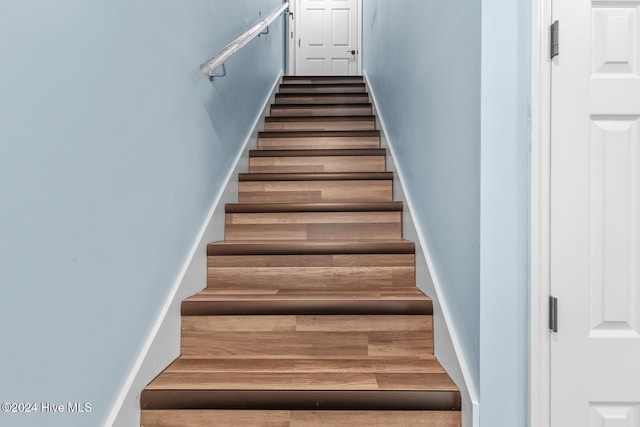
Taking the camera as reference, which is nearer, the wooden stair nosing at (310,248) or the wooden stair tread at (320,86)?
the wooden stair nosing at (310,248)

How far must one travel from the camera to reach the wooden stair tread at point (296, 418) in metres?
1.10

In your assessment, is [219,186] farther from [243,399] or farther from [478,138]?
[478,138]

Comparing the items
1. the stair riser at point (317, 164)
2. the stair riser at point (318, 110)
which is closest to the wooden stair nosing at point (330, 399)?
the stair riser at point (317, 164)

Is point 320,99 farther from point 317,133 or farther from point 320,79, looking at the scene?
point 320,79

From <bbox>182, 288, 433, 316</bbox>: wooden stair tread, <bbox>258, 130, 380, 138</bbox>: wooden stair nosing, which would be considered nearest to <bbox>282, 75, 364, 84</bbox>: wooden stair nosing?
<bbox>258, 130, 380, 138</bbox>: wooden stair nosing

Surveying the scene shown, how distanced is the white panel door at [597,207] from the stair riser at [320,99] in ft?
8.12

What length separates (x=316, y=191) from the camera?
2.14 metres

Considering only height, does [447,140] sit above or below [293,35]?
below

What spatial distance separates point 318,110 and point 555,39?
94.3 inches

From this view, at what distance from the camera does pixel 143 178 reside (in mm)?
1190

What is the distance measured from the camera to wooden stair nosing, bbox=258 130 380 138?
8.68 ft

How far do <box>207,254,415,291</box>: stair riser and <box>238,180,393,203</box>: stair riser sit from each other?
0.54 meters

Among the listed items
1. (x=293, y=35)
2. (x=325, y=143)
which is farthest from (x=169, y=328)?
(x=293, y=35)

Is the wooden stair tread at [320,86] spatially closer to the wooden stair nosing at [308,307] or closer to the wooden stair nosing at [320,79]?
the wooden stair nosing at [320,79]
